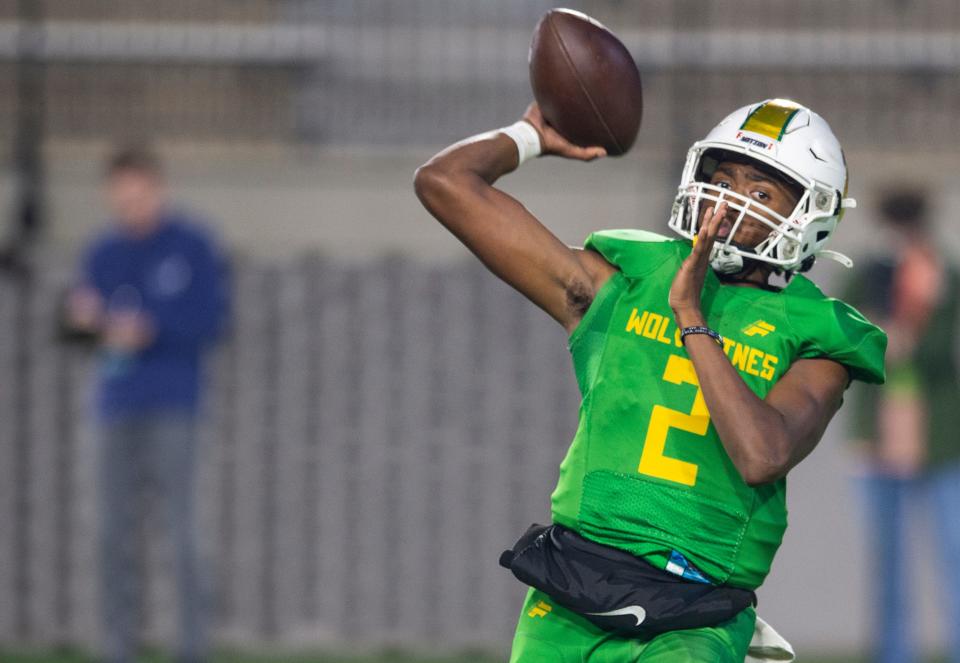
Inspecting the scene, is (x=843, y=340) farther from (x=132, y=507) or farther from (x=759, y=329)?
(x=132, y=507)

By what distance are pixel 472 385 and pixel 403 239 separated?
2.58 feet

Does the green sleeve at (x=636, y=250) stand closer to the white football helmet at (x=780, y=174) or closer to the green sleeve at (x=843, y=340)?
the white football helmet at (x=780, y=174)

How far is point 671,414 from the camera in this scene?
3363mm

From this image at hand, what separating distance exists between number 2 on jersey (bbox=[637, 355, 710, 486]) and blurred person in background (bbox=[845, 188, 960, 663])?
347 cm

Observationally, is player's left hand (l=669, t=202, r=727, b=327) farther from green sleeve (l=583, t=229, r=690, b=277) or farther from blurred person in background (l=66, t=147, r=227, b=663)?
blurred person in background (l=66, t=147, r=227, b=663)

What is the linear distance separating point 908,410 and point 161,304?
3.03 metres

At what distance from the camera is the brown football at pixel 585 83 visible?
12.0 feet

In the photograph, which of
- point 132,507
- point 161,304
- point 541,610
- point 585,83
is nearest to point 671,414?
point 541,610

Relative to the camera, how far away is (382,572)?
739 centimetres

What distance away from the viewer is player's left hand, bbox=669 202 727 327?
3246 millimetres

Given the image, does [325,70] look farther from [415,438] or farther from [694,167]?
[694,167]

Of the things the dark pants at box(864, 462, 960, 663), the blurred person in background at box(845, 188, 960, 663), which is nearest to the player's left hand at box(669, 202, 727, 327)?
the blurred person in background at box(845, 188, 960, 663)

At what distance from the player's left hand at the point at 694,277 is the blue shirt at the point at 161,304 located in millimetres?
3740

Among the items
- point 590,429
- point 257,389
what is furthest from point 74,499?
point 590,429
